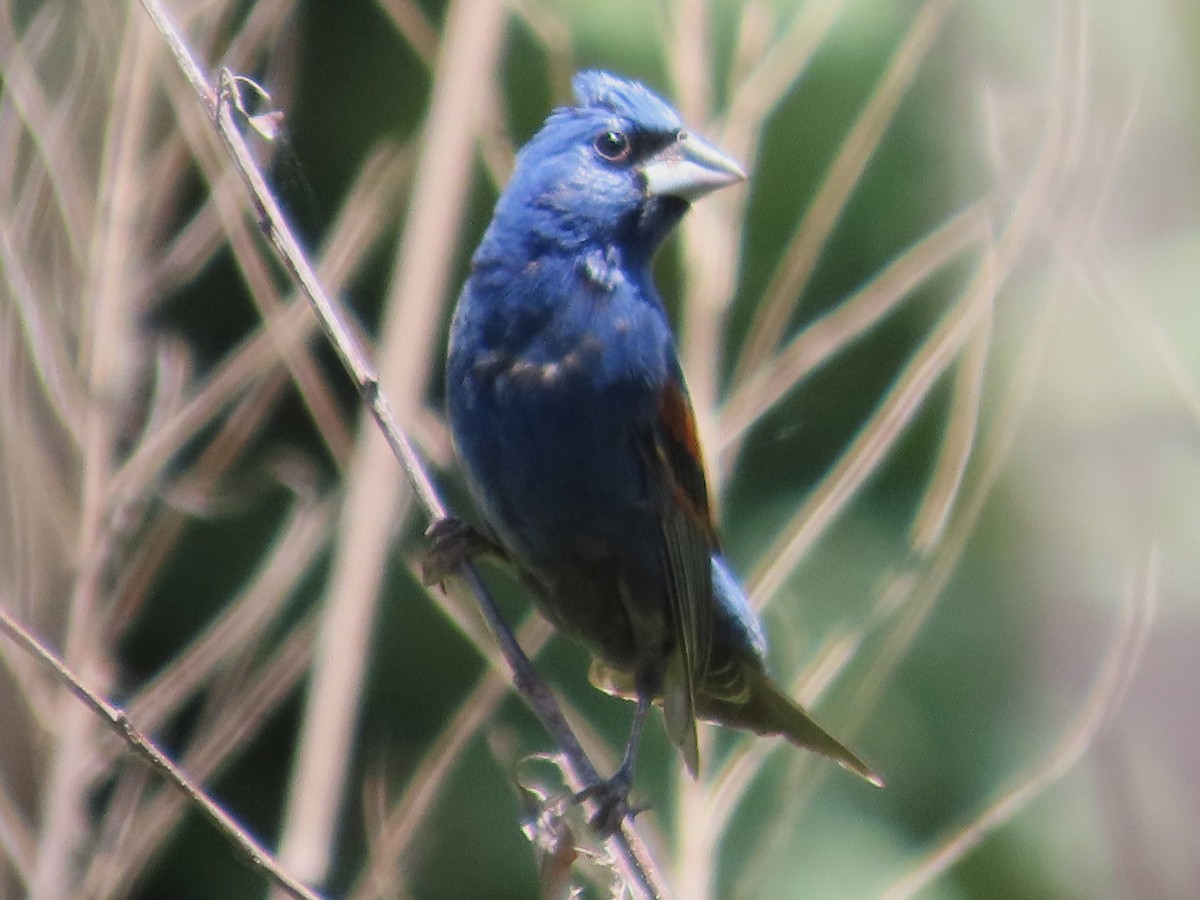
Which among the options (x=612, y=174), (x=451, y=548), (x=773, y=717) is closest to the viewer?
(x=612, y=174)

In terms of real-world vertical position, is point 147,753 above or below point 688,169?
below

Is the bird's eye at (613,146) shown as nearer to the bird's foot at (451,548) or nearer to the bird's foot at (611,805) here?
the bird's foot at (451,548)

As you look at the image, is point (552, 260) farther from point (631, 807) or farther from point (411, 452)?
point (631, 807)

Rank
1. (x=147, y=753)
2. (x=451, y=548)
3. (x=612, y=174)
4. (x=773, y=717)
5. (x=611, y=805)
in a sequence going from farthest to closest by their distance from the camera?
(x=773, y=717), (x=451, y=548), (x=612, y=174), (x=611, y=805), (x=147, y=753)

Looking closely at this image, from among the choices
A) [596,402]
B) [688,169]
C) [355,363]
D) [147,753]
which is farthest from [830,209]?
[147,753]

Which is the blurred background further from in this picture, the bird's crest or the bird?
the bird's crest

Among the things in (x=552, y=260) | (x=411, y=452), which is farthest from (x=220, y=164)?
(x=411, y=452)

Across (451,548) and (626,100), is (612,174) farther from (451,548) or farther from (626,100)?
(451,548)

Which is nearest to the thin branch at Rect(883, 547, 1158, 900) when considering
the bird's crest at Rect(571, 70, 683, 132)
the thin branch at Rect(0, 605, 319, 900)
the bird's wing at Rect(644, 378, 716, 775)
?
the bird's wing at Rect(644, 378, 716, 775)
